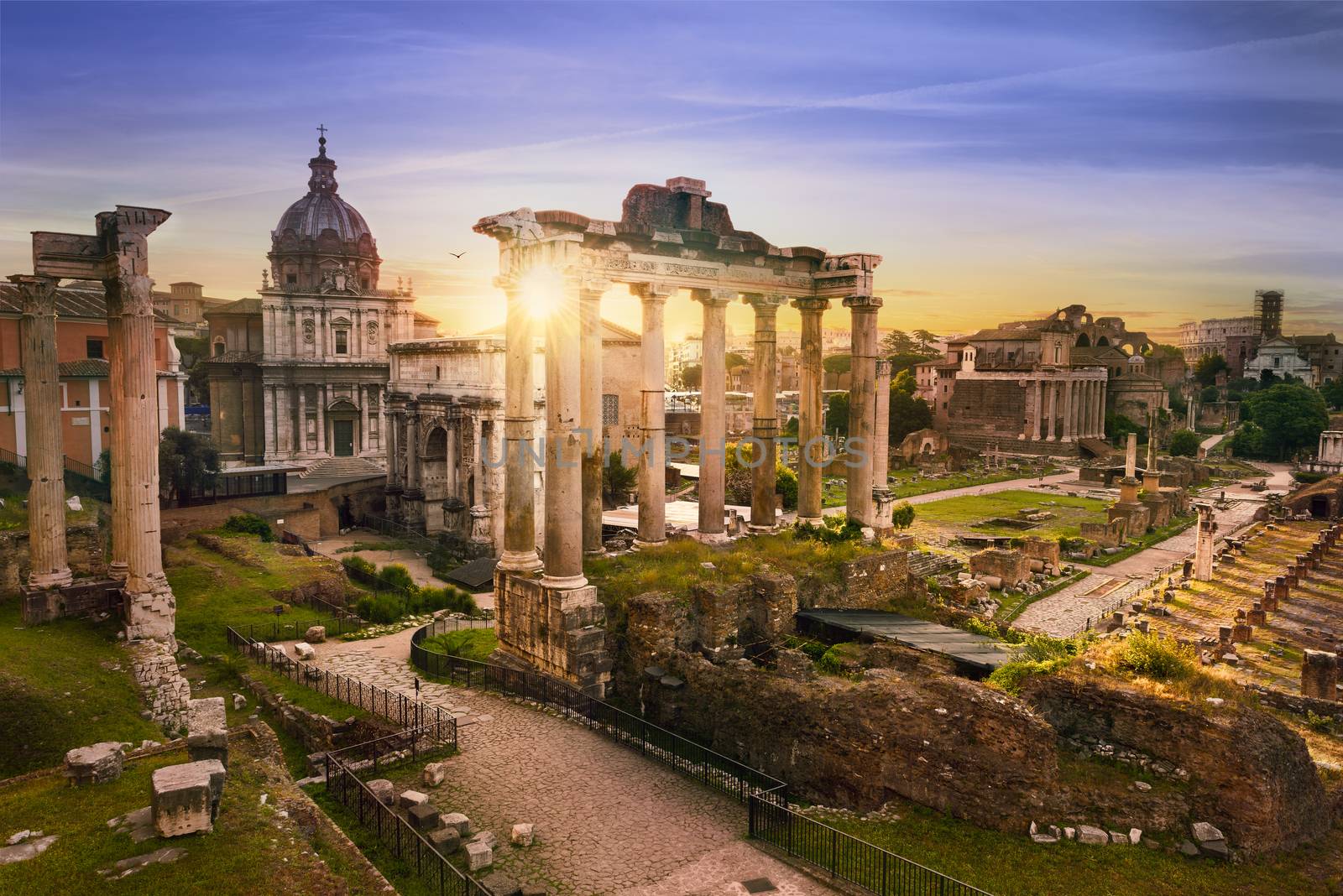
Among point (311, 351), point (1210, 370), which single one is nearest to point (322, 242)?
point (311, 351)

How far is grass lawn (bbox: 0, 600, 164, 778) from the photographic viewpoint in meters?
12.3

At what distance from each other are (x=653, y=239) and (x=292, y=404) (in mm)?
37910

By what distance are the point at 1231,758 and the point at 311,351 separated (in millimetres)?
48759

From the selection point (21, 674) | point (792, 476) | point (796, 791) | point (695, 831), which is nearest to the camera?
point (695, 831)

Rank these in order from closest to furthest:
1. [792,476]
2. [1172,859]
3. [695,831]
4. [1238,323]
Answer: [1172,859]
[695,831]
[792,476]
[1238,323]

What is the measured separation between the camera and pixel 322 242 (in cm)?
5069

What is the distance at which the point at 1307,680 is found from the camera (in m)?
18.1

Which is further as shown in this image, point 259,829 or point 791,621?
point 791,621

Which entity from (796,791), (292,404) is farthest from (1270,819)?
(292,404)

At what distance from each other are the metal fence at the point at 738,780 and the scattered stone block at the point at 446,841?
361cm

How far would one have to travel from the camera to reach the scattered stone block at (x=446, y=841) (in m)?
10.8

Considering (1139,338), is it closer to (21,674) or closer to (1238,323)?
(1238,323)

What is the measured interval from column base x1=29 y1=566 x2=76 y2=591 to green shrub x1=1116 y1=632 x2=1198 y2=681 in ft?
62.4

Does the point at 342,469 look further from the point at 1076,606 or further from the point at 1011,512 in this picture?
the point at 1011,512
